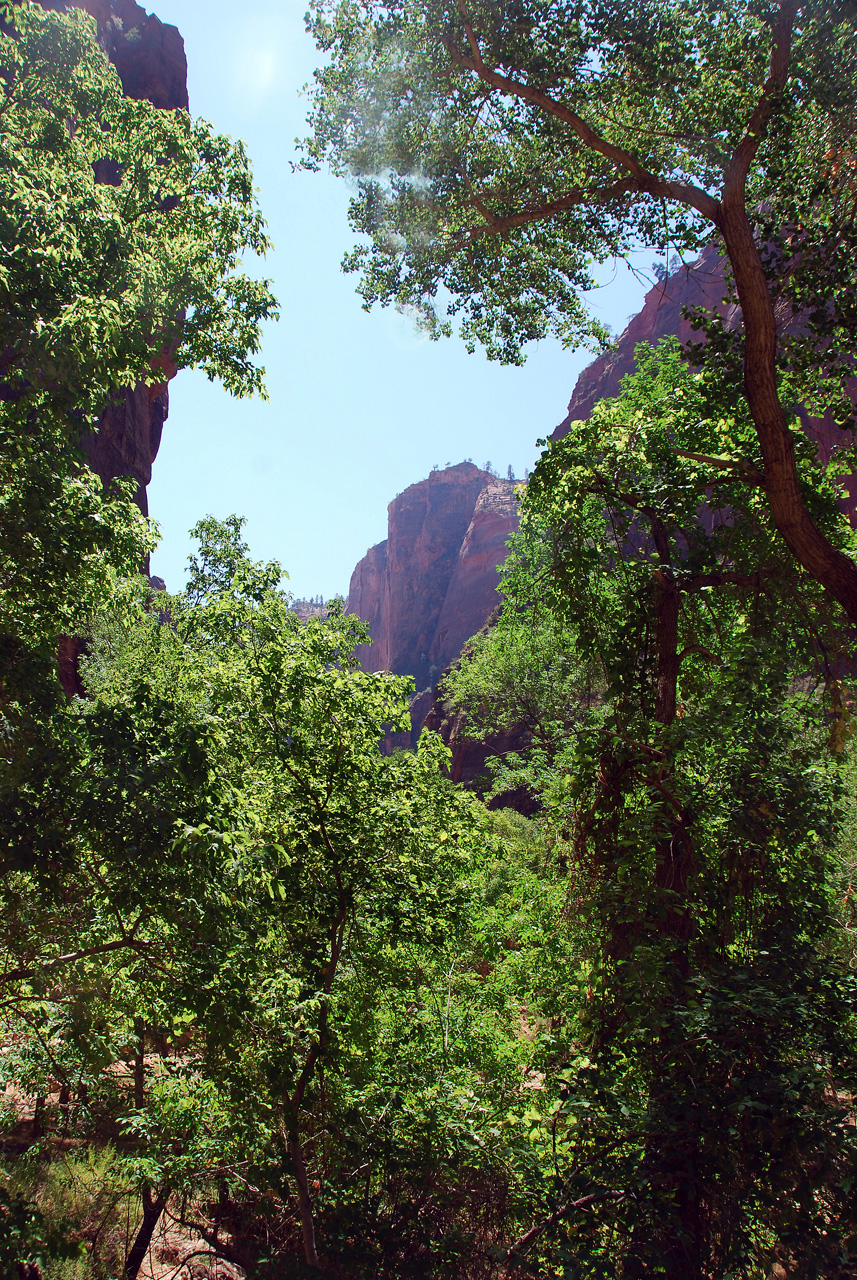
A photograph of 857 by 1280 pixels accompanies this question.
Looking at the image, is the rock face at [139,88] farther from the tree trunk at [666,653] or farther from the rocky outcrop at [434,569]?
the rocky outcrop at [434,569]

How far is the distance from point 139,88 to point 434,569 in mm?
62818

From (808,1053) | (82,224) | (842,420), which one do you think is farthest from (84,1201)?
(842,420)

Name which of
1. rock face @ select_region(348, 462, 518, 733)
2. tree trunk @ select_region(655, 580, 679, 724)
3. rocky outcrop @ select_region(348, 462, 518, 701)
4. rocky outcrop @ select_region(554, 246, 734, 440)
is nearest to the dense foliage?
tree trunk @ select_region(655, 580, 679, 724)

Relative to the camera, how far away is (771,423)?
569 centimetres

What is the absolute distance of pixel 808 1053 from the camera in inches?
155

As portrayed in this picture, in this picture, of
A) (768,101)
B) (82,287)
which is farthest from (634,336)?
(82,287)

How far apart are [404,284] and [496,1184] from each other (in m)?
9.20

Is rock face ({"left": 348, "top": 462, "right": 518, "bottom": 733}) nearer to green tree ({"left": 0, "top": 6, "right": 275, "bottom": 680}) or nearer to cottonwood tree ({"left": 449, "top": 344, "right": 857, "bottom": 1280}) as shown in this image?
cottonwood tree ({"left": 449, "top": 344, "right": 857, "bottom": 1280})

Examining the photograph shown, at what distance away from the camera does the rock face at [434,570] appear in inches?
3088

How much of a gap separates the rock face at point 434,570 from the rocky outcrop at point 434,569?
12 centimetres

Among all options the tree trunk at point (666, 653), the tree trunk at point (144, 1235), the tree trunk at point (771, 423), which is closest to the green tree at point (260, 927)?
the tree trunk at point (144, 1235)

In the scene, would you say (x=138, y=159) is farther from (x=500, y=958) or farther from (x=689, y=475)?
(x=500, y=958)

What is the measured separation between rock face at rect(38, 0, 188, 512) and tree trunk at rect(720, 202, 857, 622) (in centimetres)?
2767

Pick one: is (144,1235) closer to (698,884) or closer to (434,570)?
(698,884)
